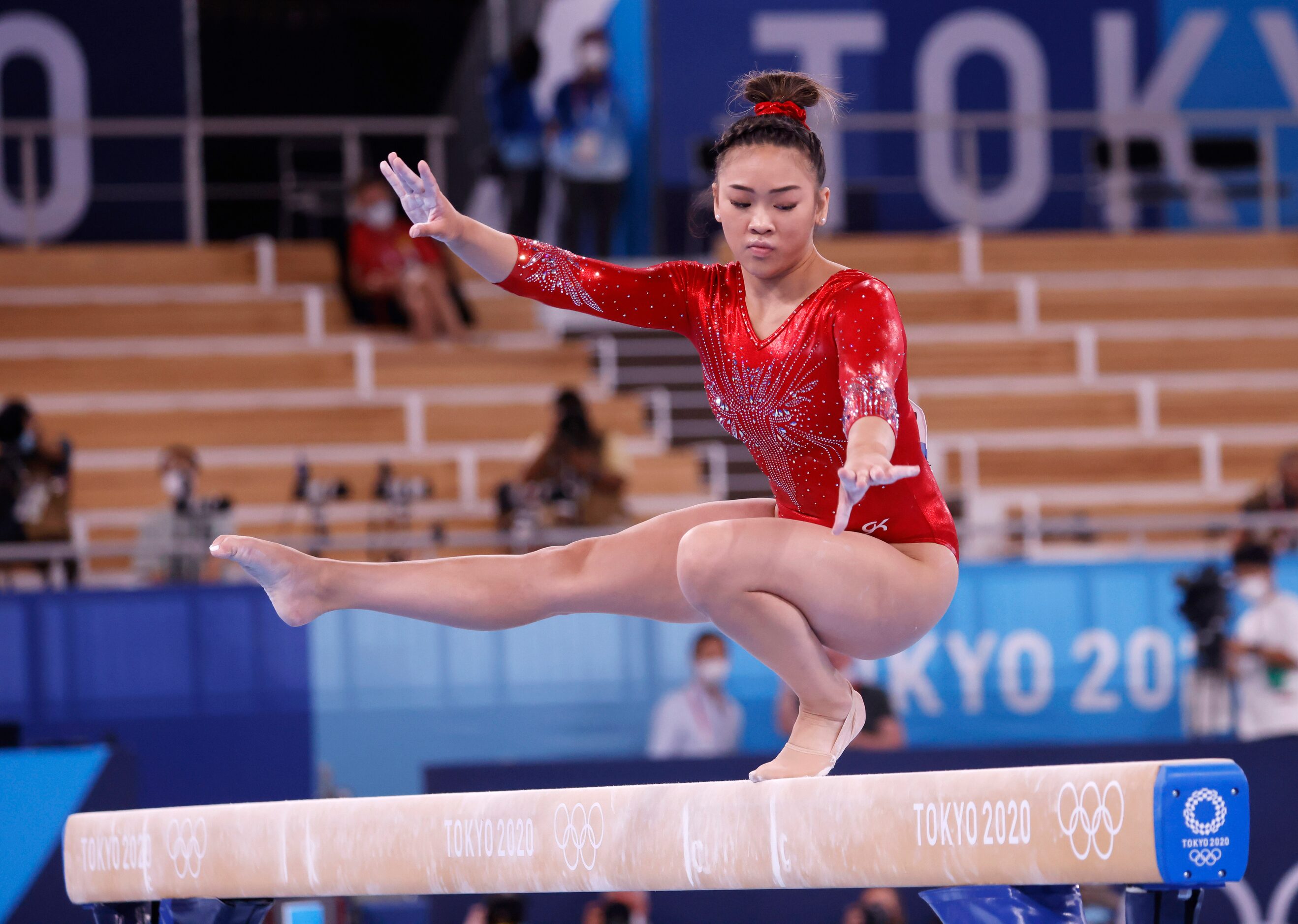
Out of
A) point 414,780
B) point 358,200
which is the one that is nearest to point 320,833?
point 414,780

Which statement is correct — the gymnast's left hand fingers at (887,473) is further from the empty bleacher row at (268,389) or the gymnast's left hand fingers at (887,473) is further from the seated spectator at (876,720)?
the empty bleacher row at (268,389)

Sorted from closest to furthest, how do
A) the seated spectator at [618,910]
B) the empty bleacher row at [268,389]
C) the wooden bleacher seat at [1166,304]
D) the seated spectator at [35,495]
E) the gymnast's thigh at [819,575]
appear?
the gymnast's thigh at [819,575] < the seated spectator at [618,910] < the seated spectator at [35,495] < the empty bleacher row at [268,389] < the wooden bleacher seat at [1166,304]

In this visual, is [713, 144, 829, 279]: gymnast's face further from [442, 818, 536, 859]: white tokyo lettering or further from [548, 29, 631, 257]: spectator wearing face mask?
[548, 29, 631, 257]: spectator wearing face mask

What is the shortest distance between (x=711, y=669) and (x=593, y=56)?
562 centimetres

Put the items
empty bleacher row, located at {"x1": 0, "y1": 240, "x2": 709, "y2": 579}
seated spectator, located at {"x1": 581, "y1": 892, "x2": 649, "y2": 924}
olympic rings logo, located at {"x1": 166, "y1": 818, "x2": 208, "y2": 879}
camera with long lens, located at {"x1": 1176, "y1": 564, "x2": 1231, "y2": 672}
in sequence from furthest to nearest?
1. empty bleacher row, located at {"x1": 0, "y1": 240, "x2": 709, "y2": 579}
2. camera with long lens, located at {"x1": 1176, "y1": 564, "x2": 1231, "y2": 672}
3. seated spectator, located at {"x1": 581, "y1": 892, "x2": 649, "y2": 924}
4. olympic rings logo, located at {"x1": 166, "y1": 818, "x2": 208, "y2": 879}

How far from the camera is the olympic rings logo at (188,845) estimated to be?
377 cm

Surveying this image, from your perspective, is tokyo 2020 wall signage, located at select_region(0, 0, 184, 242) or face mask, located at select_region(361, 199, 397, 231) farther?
tokyo 2020 wall signage, located at select_region(0, 0, 184, 242)

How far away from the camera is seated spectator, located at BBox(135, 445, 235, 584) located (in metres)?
7.81

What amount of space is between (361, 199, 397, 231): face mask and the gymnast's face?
815 centimetres

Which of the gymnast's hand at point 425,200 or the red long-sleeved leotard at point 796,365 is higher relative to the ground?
the gymnast's hand at point 425,200

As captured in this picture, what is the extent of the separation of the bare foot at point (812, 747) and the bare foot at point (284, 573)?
94 centimetres

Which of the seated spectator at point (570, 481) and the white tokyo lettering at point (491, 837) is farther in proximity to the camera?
the seated spectator at point (570, 481)

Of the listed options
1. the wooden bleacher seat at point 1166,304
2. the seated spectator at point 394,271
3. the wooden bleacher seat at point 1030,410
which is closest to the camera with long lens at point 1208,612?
the wooden bleacher seat at point 1030,410

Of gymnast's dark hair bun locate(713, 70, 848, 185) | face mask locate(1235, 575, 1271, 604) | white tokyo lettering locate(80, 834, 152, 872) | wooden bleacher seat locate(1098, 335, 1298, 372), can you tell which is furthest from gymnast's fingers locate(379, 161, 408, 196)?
wooden bleacher seat locate(1098, 335, 1298, 372)
